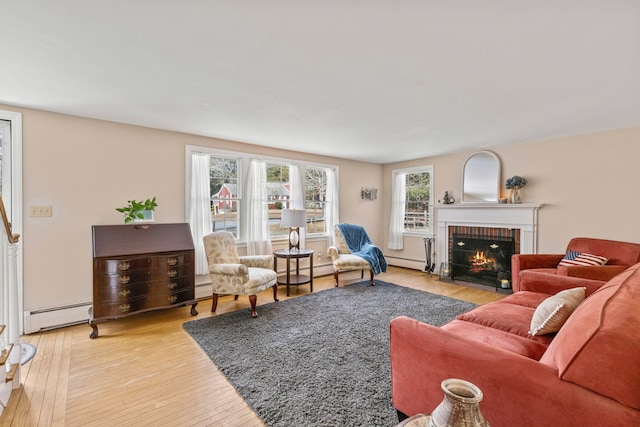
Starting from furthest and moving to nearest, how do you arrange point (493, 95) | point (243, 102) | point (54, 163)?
point (54, 163), point (243, 102), point (493, 95)

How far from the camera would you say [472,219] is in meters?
4.96

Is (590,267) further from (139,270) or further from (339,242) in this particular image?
(139,270)

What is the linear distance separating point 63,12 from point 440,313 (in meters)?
4.07

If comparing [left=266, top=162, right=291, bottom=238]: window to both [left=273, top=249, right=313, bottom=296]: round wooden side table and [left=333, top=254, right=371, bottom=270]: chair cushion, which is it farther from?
[left=333, top=254, right=371, bottom=270]: chair cushion

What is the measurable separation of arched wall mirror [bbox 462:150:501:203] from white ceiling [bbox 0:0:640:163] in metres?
1.26

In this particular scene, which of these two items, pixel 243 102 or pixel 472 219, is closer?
pixel 243 102

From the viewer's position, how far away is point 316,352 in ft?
8.27

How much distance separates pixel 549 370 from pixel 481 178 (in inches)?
175

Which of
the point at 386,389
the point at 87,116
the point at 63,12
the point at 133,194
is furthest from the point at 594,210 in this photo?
the point at 87,116

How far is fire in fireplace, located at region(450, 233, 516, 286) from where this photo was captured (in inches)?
183

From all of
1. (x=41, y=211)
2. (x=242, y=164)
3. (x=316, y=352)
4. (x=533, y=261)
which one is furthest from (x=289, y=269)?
(x=533, y=261)

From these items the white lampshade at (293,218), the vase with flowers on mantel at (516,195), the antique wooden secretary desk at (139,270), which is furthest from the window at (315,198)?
the vase with flowers on mantel at (516,195)

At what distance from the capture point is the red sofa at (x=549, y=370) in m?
0.90

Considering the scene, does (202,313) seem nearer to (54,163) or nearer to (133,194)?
(133,194)
